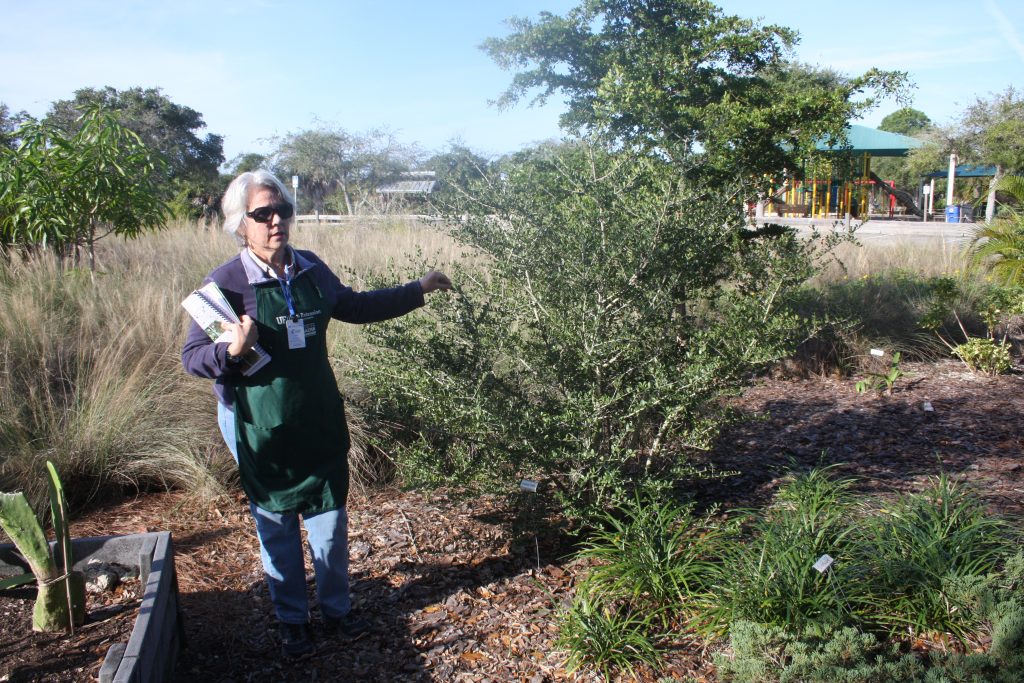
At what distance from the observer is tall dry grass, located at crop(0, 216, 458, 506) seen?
14.4 ft

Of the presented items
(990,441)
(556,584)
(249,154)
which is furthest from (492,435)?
(249,154)

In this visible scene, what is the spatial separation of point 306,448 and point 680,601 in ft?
5.10

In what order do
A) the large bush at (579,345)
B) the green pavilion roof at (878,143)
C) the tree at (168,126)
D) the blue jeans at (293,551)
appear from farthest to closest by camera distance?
1. the tree at (168,126)
2. the green pavilion roof at (878,143)
3. the large bush at (579,345)
4. the blue jeans at (293,551)

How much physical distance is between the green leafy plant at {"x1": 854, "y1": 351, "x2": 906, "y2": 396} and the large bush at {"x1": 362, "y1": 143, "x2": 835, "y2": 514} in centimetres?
319

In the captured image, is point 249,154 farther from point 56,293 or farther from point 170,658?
point 170,658

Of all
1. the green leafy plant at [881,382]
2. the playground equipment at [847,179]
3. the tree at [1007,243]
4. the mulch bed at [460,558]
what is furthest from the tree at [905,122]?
A: the mulch bed at [460,558]

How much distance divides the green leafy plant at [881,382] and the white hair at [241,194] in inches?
208

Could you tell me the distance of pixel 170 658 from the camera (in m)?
2.81

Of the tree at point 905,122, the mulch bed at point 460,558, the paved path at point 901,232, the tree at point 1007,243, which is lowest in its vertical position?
the mulch bed at point 460,558

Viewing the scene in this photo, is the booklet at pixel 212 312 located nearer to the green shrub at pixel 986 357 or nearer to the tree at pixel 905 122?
the green shrub at pixel 986 357

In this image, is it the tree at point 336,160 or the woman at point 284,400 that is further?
the tree at point 336,160

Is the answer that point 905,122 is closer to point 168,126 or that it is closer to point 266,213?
point 168,126

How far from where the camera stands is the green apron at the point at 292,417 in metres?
2.87

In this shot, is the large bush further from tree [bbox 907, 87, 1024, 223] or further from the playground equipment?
tree [bbox 907, 87, 1024, 223]
